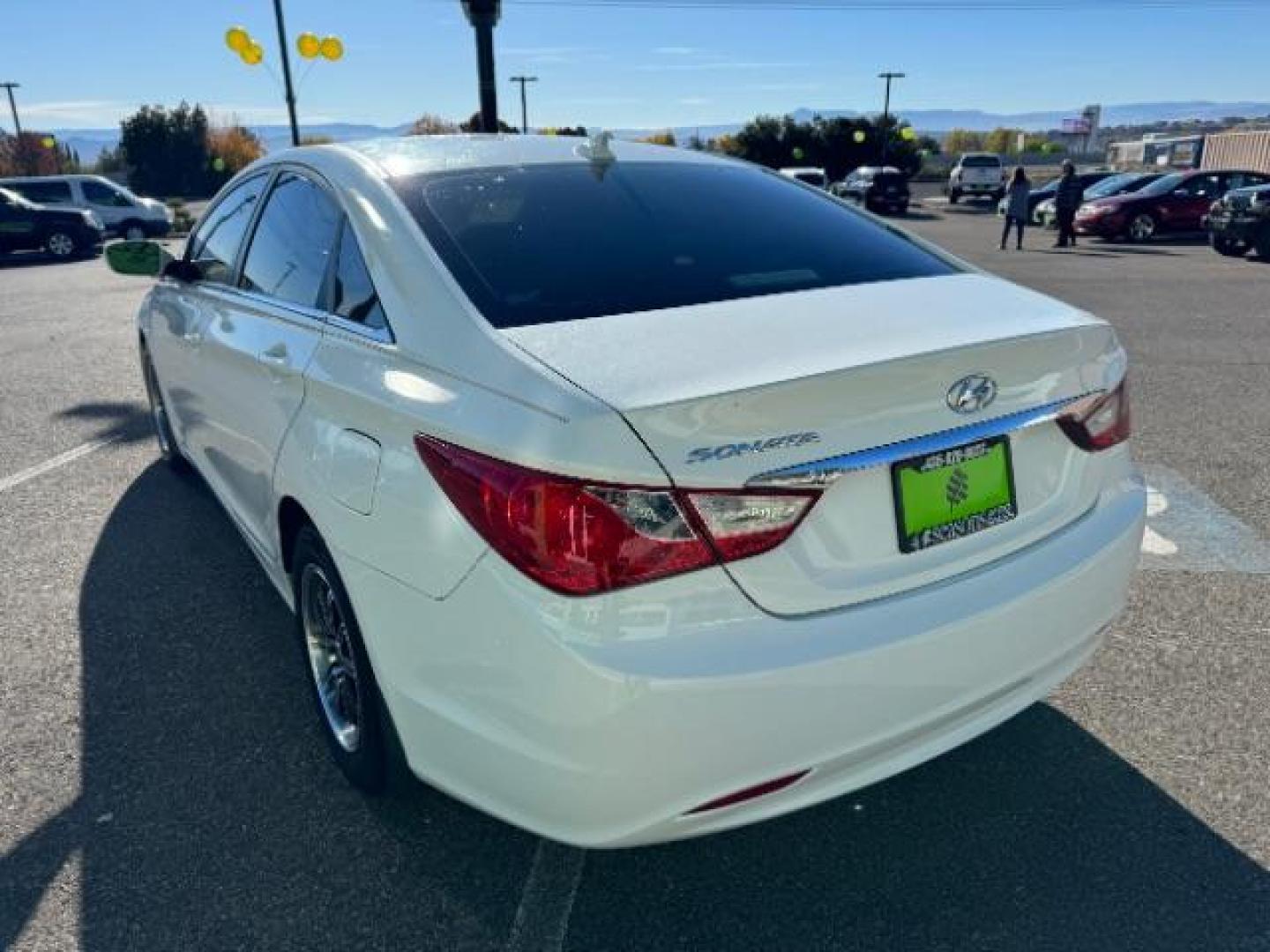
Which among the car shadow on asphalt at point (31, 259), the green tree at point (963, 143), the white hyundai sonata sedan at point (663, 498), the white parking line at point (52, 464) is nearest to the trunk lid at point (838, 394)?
the white hyundai sonata sedan at point (663, 498)

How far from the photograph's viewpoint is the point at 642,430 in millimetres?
1651

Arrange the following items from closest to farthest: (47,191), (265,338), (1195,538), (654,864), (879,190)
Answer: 1. (654,864)
2. (265,338)
3. (1195,538)
4. (47,191)
5. (879,190)

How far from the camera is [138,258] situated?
4.36 meters

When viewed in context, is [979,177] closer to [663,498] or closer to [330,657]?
[330,657]

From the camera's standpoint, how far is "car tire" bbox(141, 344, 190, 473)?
16.3 feet

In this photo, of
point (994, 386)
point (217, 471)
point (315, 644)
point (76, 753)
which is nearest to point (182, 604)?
point (217, 471)

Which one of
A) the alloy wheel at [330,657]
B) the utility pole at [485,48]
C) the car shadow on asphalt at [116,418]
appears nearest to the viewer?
the alloy wheel at [330,657]

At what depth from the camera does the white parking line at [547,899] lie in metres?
2.10

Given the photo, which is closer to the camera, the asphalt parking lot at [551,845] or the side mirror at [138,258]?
the asphalt parking lot at [551,845]

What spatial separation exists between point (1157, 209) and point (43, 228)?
76.9ft

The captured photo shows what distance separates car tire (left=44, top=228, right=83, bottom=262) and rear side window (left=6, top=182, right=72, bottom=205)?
2.07m

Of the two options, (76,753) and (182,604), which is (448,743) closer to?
(76,753)

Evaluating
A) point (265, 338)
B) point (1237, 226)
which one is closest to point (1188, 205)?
point (1237, 226)

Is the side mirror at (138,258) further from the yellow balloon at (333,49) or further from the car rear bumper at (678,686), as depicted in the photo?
the yellow balloon at (333,49)
